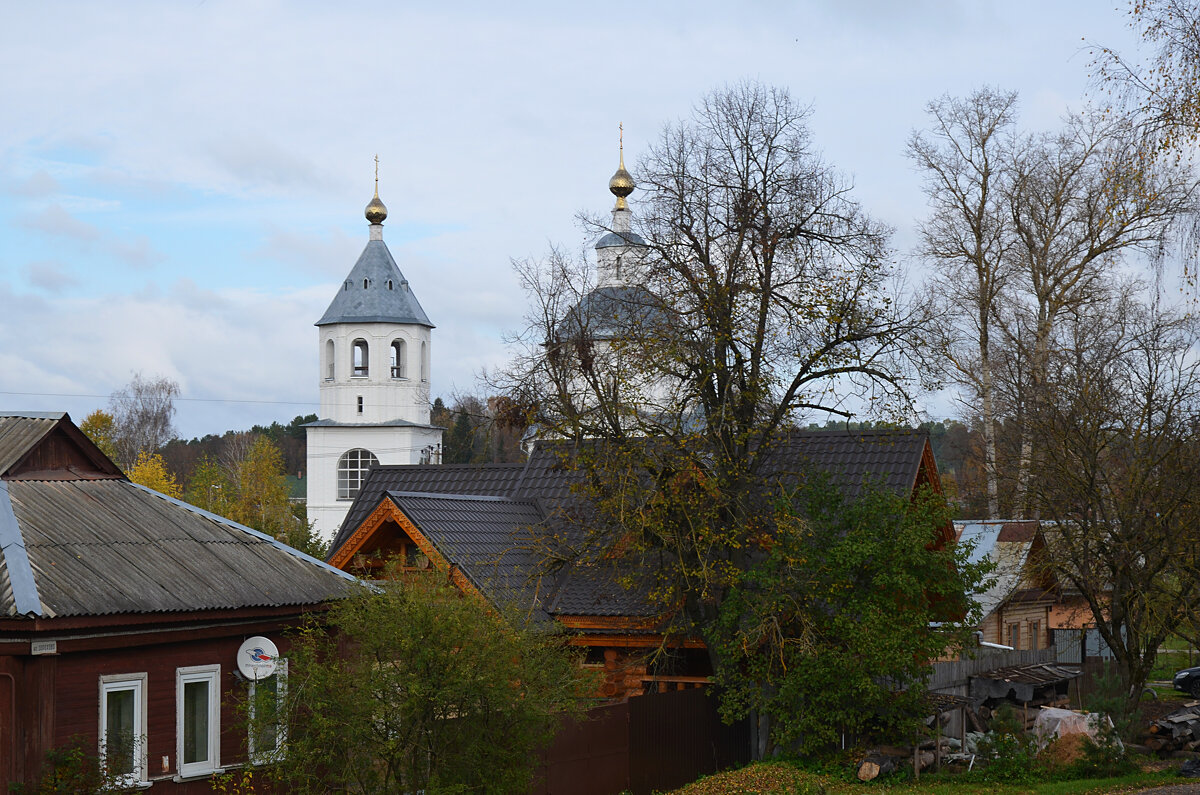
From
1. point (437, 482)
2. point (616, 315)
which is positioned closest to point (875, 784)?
point (616, 315)

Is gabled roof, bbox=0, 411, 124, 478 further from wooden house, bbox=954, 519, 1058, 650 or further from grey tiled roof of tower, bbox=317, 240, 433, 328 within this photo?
grey tiled roof of tower, bbox=317, 240, 433, 328

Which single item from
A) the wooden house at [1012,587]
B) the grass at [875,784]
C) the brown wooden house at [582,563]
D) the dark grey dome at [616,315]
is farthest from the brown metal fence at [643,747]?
the wooden house at [1012,587]

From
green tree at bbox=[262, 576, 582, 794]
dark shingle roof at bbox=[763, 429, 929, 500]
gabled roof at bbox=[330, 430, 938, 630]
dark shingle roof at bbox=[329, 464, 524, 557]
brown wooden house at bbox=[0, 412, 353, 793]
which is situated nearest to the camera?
green tree at bbox=[262, 576, 582, 794]

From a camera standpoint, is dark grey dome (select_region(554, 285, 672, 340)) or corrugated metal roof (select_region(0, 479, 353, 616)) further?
dark grey dome (select_region(554, 285, 672, 340))

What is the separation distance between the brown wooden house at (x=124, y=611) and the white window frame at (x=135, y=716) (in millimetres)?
14

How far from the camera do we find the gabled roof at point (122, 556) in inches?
512

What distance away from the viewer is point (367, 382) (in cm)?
7750

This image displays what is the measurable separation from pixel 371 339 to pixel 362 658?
6570 cm

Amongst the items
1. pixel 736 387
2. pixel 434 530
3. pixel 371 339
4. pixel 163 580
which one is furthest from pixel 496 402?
pixel 371 339

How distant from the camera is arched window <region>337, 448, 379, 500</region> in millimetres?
77438

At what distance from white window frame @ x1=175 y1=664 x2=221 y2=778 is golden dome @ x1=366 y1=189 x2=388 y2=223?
63818 mm

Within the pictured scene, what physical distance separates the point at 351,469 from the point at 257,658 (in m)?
64.1

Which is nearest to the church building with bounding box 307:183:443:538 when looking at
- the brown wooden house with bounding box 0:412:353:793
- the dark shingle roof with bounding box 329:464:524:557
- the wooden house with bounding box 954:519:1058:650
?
the wooden house with bounding box 954:519:1058:650

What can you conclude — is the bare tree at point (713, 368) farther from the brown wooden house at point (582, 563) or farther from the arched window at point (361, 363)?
the arched window at point (361, 363)
